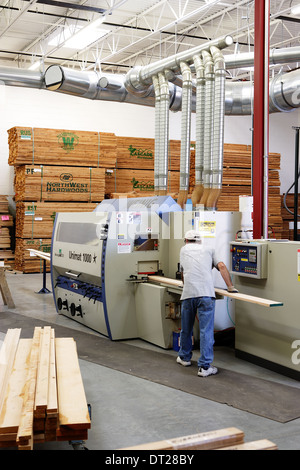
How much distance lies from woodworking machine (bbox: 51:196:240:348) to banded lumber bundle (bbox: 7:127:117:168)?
19.5ft

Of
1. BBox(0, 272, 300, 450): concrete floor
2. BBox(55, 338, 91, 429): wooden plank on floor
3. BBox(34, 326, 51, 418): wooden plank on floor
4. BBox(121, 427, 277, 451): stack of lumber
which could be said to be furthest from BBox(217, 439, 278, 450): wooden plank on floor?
BBox(0, 272, 300, 450): concrete floor

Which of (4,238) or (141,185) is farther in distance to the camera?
(141,185)

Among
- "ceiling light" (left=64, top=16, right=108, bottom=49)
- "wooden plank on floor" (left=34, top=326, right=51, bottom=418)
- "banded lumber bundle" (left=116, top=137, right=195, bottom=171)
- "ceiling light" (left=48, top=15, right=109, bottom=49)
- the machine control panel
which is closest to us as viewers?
"wooden plank on floor" (left=34, top=326, right=51, bottom=418)

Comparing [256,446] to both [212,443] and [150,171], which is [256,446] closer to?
[212,443]

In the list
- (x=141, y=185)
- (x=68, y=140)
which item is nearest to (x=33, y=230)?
(x=68, y=140)

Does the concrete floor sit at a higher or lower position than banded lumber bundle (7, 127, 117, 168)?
lower

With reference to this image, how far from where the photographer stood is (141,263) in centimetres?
659

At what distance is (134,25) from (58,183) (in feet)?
14.4

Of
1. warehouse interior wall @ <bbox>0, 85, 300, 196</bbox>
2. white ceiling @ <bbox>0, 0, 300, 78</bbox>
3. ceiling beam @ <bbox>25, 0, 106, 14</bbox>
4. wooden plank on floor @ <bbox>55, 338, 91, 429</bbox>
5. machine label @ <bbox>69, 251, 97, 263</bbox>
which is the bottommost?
wooden plank on floor @ <bbox>55, 338, 91, 429</bbox>

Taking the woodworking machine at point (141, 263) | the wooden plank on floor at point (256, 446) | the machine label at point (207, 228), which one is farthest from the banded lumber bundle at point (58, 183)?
the wooden plank on floor at point (256, 446)

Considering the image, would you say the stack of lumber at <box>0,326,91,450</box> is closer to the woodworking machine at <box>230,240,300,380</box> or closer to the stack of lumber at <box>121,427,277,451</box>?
the stack of lumber at <box>121,427,277,451</box>

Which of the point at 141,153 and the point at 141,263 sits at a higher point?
the point at 141,153

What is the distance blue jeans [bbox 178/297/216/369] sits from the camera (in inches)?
206
